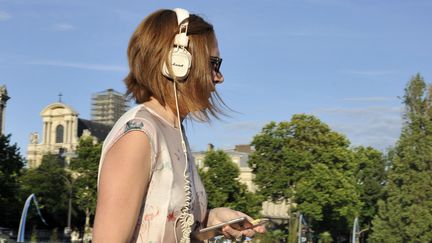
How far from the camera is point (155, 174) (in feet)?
6.79

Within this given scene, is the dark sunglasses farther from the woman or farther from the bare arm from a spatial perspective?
the bare arm

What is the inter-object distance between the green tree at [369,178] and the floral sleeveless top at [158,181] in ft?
200

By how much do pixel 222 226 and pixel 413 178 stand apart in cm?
3965

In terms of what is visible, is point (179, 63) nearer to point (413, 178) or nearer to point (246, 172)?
point (413, 178)

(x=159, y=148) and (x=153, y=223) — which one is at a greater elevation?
(x=159, y=148)

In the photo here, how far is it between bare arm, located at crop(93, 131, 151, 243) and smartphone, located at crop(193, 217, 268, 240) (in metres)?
0.44

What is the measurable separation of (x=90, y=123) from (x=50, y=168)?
3924cm

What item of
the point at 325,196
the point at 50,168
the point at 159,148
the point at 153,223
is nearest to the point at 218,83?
the point at 159,148

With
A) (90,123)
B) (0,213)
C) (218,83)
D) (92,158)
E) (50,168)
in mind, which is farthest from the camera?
(90,123)

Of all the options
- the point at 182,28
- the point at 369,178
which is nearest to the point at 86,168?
the point at 369,178

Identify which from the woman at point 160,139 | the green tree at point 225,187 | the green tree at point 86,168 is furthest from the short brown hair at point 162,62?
the green tree at point 86,168

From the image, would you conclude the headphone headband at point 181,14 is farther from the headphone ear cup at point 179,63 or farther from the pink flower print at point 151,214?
the pink flower print at point 151,214

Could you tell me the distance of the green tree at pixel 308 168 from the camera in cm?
5181

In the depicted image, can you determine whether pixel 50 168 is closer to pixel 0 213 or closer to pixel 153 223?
pixel 0 213
